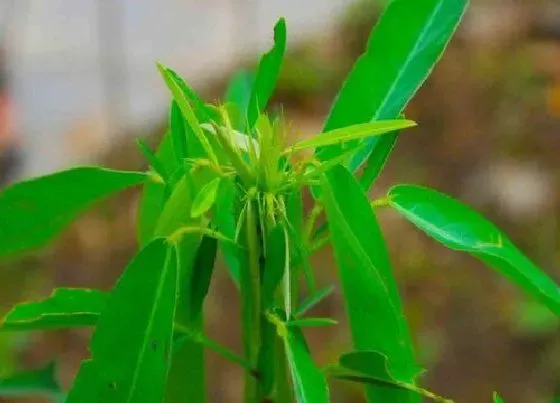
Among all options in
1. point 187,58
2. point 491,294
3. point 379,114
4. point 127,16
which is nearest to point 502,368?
point 491,294

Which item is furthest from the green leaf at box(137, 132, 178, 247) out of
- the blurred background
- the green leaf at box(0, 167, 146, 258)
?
the blurred background

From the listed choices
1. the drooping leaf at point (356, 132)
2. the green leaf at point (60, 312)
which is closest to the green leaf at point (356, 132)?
the drooping leaf at point (356, 132)

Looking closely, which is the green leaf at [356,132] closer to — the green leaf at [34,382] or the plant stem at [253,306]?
the plant stem at [253,306]

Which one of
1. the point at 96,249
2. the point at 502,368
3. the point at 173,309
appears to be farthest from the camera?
the point at 96,249

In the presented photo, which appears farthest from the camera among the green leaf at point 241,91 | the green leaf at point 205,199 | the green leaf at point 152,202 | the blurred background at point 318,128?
the blurred background at point 318,128

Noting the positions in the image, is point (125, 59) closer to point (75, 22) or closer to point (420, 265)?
point (75, 22)

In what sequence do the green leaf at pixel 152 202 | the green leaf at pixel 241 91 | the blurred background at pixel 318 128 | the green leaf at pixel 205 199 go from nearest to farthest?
1. the green leaf at pixel 205 199
2. the green leaf at pixel 152 202
3. the green leaf at pixel 241 91
4. the blurred background at pixel 318 128

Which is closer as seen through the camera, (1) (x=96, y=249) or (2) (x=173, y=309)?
(2) (x=173, y=309)
